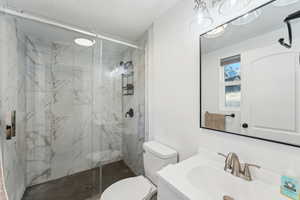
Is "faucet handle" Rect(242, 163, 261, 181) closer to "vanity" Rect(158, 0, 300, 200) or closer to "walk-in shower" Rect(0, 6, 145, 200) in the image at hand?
"vanity" Rect(158, 0, 300, 200)

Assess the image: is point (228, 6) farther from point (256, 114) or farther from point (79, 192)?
point (79, 192)

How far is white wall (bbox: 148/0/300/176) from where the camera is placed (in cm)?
70

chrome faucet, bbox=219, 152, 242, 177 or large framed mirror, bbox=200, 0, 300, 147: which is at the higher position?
large framed mirror, bbox=200, 0, 300, 147

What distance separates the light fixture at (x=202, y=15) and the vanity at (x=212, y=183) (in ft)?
3.38

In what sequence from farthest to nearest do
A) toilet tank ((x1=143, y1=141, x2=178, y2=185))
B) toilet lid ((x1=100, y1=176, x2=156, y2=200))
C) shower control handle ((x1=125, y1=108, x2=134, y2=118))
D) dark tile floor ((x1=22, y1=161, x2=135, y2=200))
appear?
shower control handle ((x1=125, y1=108, x2=134, y2=118)) → dark tile floor ((x1=22, y1=161, x2=135, y2=200)) → toilet tank ((x1=143, y1=141, x2=178, y2=185)) → toilet lid ((x1=100, y1=176, x2=156, y2=200))

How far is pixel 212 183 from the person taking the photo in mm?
800

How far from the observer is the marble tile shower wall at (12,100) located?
1143mm

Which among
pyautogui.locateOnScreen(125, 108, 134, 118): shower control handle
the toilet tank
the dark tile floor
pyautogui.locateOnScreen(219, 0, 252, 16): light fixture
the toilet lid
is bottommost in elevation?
the dark tile floor

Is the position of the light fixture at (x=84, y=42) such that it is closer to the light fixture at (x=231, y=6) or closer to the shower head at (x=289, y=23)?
the light fixture at (x=231, y=6)

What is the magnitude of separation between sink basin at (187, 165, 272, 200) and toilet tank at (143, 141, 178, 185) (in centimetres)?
37

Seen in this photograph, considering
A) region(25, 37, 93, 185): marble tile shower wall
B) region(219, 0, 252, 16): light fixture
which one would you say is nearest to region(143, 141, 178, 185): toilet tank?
region(25, 37, 93, 185): marble tile shower wall

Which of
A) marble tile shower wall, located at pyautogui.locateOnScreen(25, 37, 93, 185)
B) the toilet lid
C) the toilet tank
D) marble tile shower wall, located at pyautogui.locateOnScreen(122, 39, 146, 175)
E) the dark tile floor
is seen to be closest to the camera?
the toilet lid

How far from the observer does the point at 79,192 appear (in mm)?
1589

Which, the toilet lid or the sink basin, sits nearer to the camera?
the sink basin
